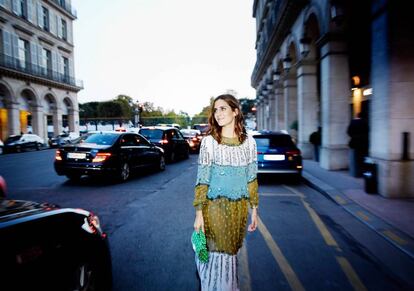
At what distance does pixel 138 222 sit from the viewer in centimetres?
556

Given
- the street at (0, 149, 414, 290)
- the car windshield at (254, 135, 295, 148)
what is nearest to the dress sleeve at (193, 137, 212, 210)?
the street at (0, 149, 414, 290)

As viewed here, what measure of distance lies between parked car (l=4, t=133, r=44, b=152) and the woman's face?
27657 millimetres

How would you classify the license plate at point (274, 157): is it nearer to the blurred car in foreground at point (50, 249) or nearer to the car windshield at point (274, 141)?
Answer: the car windshield at point (274, 141)

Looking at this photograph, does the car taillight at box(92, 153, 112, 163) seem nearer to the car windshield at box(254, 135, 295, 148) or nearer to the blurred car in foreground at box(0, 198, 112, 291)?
the car windshield at box(254, 135, 295, 148)

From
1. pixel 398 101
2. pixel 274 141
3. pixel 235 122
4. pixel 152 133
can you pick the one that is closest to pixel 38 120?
pixel 152 133

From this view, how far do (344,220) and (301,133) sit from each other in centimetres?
978

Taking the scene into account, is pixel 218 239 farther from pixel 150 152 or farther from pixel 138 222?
pixel 150 152

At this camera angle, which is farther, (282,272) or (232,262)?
(282,272)

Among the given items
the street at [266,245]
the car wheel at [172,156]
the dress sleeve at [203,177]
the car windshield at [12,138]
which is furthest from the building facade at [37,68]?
the dress sleeve at [203,177]

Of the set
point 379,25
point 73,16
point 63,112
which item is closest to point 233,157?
point 379,25

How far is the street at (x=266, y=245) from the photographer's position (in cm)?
341

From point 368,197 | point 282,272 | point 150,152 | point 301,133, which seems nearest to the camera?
point 282,272

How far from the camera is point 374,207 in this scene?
6.21 metres

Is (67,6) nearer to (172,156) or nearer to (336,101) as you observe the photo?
(172,156)
